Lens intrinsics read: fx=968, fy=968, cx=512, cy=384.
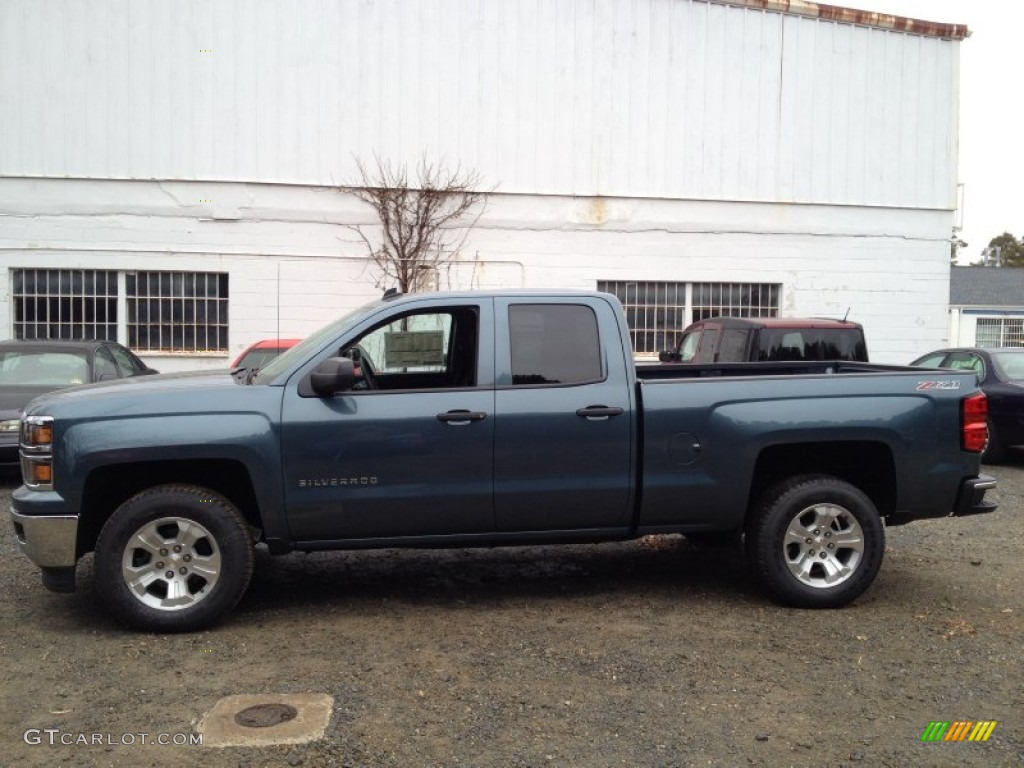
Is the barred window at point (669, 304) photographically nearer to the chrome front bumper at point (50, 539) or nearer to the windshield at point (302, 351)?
the windshield at point (302, 351)

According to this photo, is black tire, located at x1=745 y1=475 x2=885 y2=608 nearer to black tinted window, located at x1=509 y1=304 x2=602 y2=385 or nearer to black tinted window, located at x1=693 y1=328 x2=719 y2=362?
black tinted window, located at x1=509 y1=304 x2=602 y2=385

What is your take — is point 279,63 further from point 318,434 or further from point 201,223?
point 318,434

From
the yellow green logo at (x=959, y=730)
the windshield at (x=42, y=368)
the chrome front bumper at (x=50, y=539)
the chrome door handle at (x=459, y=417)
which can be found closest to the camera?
the yellow green logo at (x=959, y=730)

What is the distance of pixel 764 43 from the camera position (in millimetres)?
17281

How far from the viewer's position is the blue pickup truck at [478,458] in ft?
16.7

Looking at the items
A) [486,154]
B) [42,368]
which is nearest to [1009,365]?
[486,154]

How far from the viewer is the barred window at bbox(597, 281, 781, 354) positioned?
17219mm

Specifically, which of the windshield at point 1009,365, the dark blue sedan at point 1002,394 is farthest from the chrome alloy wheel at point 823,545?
the windshield at point 1009,365

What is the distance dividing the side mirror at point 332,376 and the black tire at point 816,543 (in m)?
2.49

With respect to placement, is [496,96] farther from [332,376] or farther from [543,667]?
[543,667]

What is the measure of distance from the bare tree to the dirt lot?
33.2 ft

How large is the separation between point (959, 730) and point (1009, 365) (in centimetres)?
878

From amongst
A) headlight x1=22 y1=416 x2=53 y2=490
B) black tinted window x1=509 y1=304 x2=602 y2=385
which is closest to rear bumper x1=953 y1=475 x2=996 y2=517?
black tinted window x1=509 y1=304 x2=602 y2=385

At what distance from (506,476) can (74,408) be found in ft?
7.58
